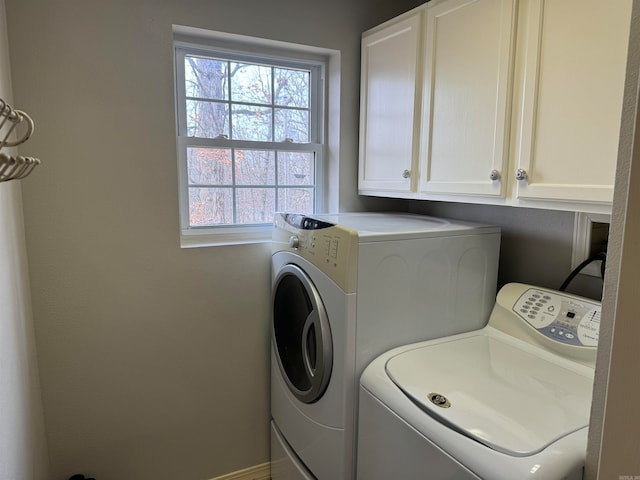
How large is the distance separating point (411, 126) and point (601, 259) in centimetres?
82

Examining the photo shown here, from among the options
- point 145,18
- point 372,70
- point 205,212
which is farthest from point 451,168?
point 145,18

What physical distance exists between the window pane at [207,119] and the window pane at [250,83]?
0.09 m

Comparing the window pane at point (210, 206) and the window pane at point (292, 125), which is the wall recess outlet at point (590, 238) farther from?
the window pane at point (210, 206)

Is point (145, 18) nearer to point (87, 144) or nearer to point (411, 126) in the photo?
point (87, 144)

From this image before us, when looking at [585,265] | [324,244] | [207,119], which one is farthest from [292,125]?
[585,265]

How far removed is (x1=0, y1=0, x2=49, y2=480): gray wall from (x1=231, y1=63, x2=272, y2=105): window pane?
0.85 m

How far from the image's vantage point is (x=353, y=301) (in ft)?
4.37

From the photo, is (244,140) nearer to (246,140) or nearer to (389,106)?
(246,140)

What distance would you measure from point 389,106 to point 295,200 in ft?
2.15

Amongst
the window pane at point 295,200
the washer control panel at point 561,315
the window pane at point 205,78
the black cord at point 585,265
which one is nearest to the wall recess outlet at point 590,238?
the black cord at point 585,265

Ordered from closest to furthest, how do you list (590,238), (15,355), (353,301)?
(15,355) < (353,301) < (590,238)

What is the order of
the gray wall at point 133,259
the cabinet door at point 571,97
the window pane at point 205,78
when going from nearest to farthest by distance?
the cabinet door at point 571,97 → the gray wall at point 133,259 → the window pane at point 205,78

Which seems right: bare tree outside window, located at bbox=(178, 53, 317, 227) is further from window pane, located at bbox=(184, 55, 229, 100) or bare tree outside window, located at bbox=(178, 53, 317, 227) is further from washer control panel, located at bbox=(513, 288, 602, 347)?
washer control panel, located at bbox=(513, 288, 602, 347)

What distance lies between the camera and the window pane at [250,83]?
193cm
